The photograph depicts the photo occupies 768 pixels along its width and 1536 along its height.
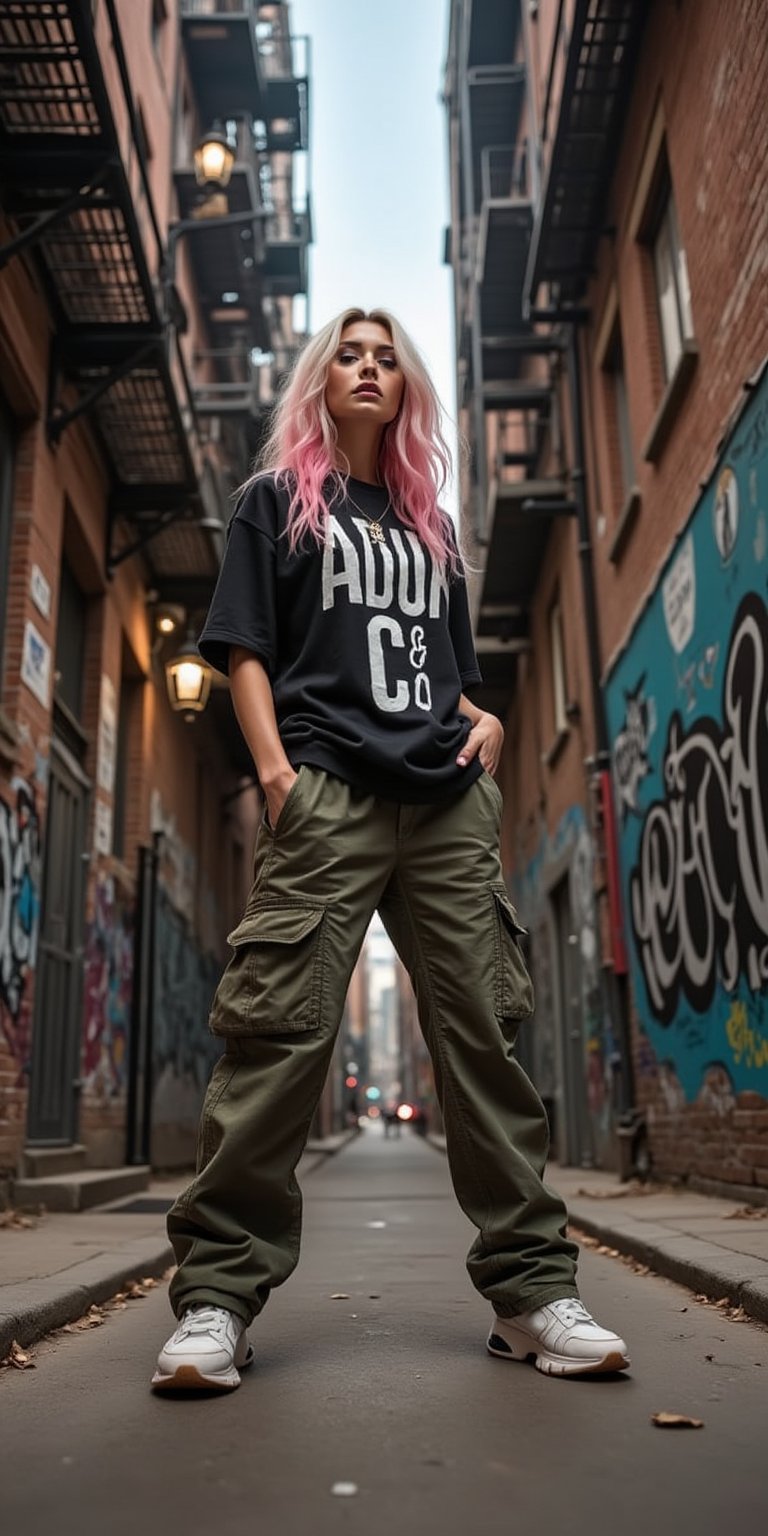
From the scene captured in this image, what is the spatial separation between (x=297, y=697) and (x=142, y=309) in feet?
22.0

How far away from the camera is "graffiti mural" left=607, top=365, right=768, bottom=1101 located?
20.5ft

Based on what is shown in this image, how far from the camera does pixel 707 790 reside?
7156mm

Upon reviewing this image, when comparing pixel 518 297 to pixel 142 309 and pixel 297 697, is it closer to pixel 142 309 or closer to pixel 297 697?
pixel 142 309

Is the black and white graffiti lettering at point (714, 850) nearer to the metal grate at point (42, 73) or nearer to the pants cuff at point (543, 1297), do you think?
the pants cuff at point (543, 1297)

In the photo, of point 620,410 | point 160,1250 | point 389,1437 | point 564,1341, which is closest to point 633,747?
point 620,410

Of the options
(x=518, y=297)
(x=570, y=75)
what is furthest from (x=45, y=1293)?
(x=518, y=297)

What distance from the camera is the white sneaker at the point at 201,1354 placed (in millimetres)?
2395

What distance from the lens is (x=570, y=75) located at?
9.02 meters

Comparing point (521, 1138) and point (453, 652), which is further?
point (453, 652)

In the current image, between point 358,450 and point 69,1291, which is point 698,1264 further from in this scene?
point 358,450

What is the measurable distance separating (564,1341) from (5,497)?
21.9ft

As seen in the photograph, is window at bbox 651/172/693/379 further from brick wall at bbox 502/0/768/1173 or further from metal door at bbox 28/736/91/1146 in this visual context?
metal door at bbox 28/736/91/1146

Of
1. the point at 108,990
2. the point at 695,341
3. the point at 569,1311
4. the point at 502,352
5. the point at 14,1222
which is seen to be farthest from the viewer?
the point at 502,352

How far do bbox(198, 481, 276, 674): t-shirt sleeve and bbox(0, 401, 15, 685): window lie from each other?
16.6 feet
